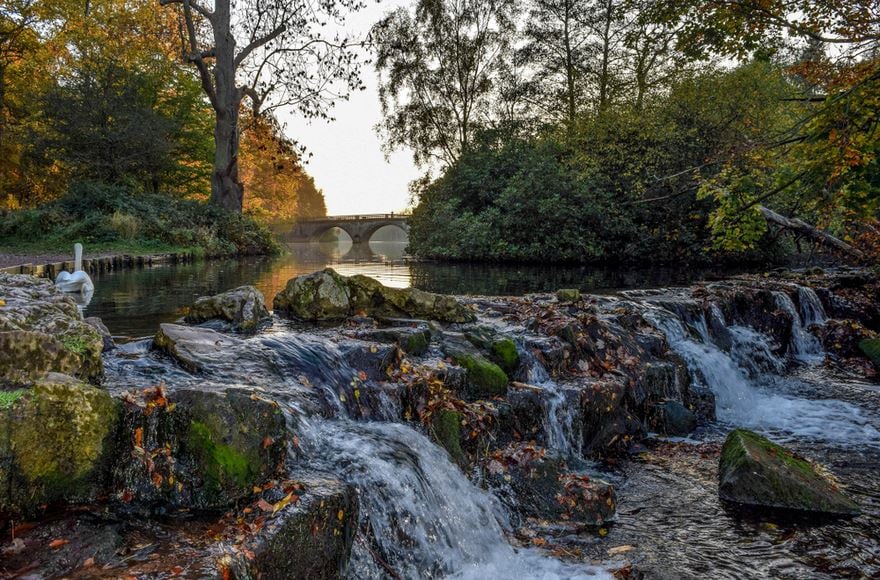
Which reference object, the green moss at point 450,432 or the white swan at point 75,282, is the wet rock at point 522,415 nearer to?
the green moss at point 450,432

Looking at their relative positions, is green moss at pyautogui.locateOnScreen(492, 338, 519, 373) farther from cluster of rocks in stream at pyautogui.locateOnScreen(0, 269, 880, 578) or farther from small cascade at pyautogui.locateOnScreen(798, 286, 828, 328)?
small cascade at pyautogui.locateOnScreen(798, 286, 828, 328)

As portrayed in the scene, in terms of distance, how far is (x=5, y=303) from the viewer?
3988 millimetres

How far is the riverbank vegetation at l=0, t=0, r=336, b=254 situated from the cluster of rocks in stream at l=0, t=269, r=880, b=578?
1556 centimetres

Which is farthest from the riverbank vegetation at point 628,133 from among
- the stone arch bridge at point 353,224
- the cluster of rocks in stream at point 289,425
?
the stone arch bridge at point 353,224

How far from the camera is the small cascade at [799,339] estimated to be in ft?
33.6

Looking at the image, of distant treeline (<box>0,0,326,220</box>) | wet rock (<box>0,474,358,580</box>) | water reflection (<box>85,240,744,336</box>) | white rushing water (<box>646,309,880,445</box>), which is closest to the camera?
wet rock (<box>0,474,358,580</box>)

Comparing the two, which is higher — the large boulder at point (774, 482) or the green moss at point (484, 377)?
the green moss at point (484, 377)

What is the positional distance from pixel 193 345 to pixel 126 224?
19639mm

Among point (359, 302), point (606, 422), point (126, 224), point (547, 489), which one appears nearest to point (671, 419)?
point (606, 422)

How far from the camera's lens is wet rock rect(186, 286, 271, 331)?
6855 millimetres

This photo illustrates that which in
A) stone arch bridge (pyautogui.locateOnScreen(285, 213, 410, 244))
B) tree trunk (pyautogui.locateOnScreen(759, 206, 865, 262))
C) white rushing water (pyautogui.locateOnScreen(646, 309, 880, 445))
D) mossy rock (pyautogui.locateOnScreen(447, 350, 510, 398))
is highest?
stone arch bridge (pyautogui.locateOnScreen(285, 213, 410, 244))

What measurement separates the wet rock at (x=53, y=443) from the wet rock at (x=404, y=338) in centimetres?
303

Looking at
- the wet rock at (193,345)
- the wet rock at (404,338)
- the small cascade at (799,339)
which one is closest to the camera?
the wet rock at (193,345)

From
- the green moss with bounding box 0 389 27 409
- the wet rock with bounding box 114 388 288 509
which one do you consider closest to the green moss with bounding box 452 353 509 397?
the wet rock with bounding box 114 388 288 509
